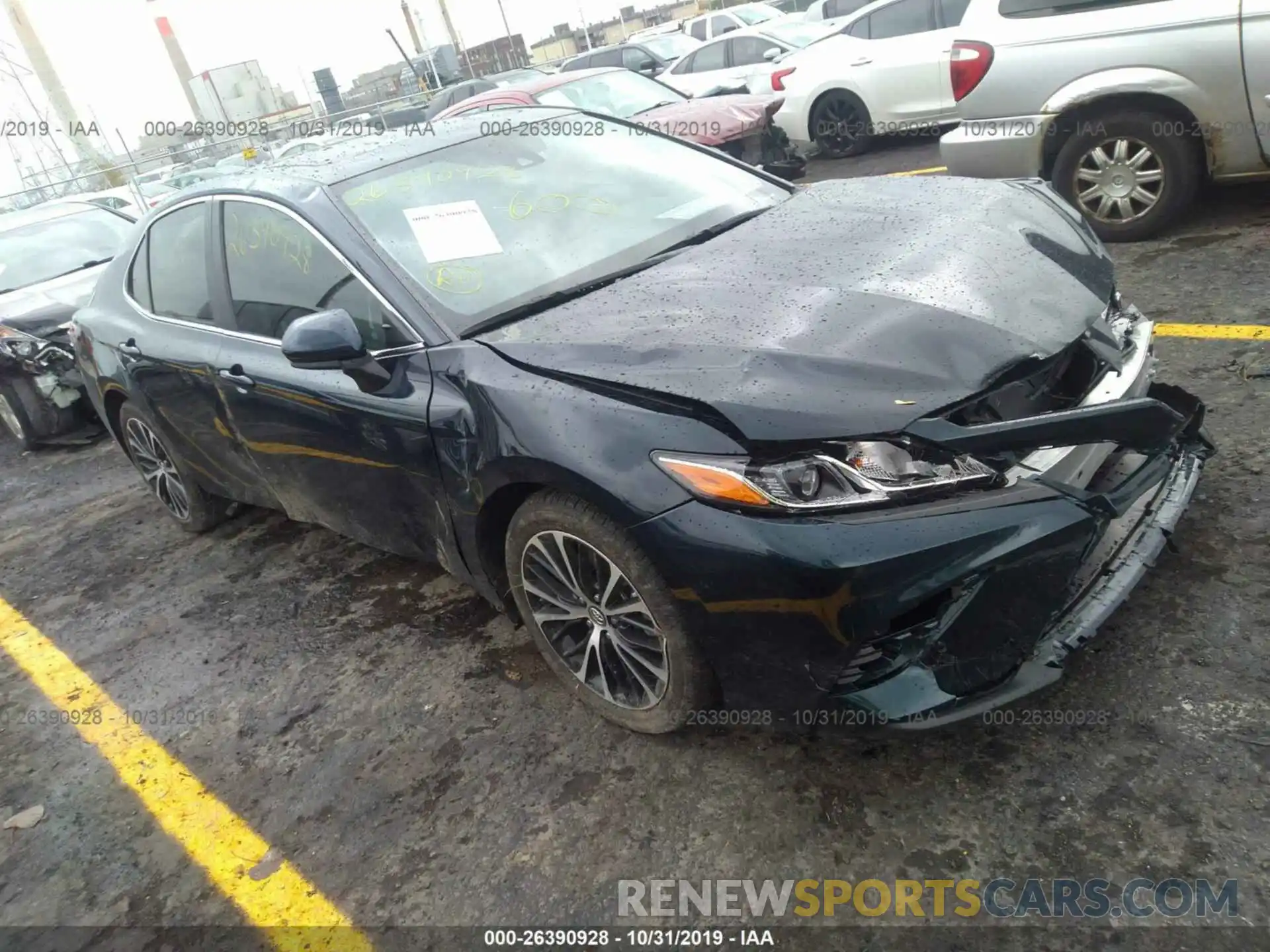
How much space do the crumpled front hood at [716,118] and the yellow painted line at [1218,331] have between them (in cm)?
477

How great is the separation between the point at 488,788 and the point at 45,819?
1544 mm

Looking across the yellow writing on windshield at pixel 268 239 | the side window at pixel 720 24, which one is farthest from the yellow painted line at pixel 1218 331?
the side window at pixel 720 24

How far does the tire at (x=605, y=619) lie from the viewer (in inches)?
89.7

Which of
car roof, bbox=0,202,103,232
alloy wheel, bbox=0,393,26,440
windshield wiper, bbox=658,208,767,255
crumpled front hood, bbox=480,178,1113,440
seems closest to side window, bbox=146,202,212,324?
crumpled front hood, bbox=480,178,1113,440

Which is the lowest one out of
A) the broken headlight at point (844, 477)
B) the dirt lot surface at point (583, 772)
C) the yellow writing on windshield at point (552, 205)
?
the dirt lot surface at point (583, 772)

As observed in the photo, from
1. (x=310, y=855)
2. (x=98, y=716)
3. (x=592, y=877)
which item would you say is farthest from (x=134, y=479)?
(x=592, y=877)

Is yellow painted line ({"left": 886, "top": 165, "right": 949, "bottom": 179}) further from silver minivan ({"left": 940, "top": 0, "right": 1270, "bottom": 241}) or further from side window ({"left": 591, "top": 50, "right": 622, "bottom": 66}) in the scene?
side window ({"left": 591, "top": 50, "right": 622, "bottom": 66})

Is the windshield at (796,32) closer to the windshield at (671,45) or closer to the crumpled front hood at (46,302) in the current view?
the windshield at (671,45)

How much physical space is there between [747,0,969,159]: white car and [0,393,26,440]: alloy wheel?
24.3 feet

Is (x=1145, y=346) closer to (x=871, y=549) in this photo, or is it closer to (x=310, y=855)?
(x=871, y=549)

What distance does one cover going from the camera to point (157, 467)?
4734mm

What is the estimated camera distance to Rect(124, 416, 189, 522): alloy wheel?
181 inches

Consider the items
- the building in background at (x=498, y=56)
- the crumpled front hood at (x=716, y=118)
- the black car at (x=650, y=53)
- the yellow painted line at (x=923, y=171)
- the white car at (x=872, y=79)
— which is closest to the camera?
the yellow painted line at (x=923, y=171)

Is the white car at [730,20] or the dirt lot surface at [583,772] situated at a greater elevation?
the white car at [730,20]
